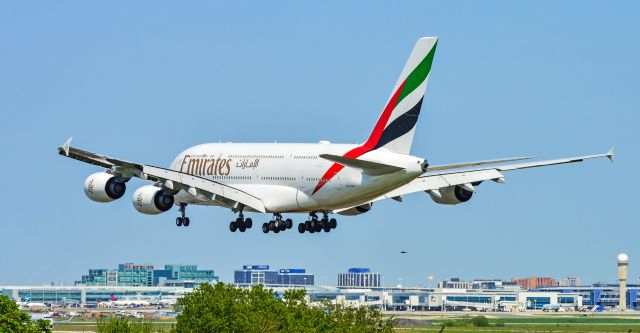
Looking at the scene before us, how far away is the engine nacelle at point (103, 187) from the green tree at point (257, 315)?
1334cm

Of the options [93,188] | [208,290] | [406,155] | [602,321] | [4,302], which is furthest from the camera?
[602,321]

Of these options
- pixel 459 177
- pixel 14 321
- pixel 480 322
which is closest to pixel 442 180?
pixel 459 177

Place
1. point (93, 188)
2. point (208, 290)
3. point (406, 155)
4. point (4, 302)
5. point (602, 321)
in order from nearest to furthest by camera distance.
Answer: point (4, 302) → point (406, 155) → point (93, 188) → point (208, 290) → point (602, 321)

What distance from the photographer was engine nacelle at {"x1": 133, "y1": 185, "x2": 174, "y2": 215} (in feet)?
324

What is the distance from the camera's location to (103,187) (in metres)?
97.7

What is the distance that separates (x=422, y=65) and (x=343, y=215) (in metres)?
15.5

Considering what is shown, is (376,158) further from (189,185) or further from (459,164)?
(189,185)

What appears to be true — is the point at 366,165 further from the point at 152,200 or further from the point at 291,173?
the point at 152,200

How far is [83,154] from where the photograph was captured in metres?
89.4

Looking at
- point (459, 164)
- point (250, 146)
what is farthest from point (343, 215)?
point (459, 164)

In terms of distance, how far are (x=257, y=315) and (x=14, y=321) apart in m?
27.6

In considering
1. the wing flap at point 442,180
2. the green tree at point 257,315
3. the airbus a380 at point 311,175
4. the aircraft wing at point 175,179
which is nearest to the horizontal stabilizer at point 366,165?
the airbus a380 at point 311,175

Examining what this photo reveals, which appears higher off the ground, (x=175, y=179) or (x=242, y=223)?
(x=175, y=179)

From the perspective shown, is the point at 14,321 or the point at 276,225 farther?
the point at 276,225
